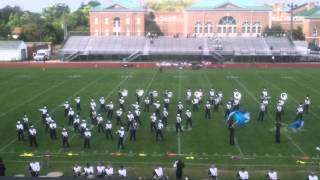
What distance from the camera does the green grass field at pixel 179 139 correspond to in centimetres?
1523

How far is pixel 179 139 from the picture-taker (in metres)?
18.5

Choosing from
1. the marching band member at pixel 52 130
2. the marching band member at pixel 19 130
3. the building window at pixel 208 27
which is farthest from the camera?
→ the building window at pixel 208 27

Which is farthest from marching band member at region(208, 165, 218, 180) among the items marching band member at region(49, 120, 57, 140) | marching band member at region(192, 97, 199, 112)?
marching band member at region(192, 97, 199, 112)

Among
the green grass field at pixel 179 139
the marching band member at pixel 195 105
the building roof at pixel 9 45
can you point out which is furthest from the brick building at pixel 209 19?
the marching band member at pixel 195 105

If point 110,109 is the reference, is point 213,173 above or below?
below

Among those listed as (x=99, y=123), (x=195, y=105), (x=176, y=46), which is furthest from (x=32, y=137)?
(x=176, y=46)

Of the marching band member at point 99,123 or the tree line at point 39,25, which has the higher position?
the tree line at point 39,25

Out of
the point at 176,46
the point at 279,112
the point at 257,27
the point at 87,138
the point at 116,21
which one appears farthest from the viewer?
the point at 116,21

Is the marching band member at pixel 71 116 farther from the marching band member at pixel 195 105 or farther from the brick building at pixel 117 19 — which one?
the brick building at pixel 117 19

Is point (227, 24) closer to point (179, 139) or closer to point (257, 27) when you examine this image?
point (257, 27)

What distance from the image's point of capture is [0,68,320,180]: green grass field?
15.2 meters

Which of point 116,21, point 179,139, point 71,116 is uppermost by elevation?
point 116,21

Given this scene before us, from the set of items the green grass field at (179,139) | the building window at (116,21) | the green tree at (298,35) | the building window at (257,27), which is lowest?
the green grass field at (179,139)

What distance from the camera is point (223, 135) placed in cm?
1917
